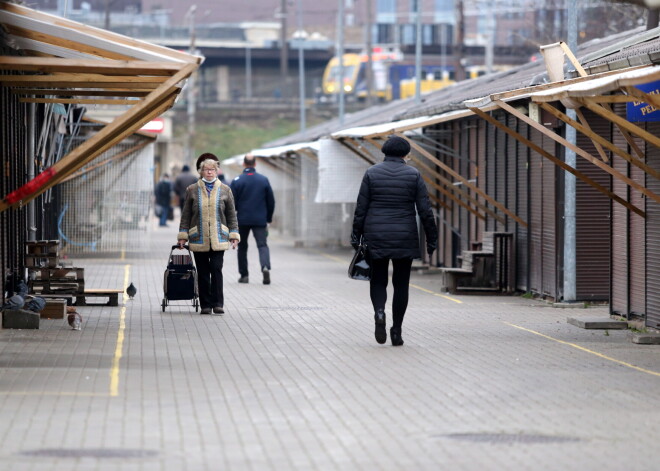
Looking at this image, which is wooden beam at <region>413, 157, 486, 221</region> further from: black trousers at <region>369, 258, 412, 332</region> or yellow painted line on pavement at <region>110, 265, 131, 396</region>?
black trousers at <region>369, 258, 412, 332</region>

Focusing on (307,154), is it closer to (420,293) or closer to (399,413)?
(420,293)

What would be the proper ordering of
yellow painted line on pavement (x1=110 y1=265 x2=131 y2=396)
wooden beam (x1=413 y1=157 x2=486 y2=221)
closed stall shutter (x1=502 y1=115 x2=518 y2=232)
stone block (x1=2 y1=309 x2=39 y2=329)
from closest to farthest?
1. yellow painted line on pavement (x1=110 y1=265 x2=131 y2=396)
2. stone block (x1=2 y1=309 x2=39 y2=329)
3. closed stall shutter (x1=502 y1=115 x2=518 y2=232)
4. wooden beam (x1=413 y1=157 x2=486 y2=221)

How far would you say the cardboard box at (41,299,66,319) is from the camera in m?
14.4

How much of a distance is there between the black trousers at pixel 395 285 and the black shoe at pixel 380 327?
0.08 metres

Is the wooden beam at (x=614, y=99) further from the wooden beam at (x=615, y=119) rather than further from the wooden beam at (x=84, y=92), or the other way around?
the wooden beam at (x=84, y=92)

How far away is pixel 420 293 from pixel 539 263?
1.70 metres

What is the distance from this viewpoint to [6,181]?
14328mm

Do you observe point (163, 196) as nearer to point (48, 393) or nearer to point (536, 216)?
point (536, 216)

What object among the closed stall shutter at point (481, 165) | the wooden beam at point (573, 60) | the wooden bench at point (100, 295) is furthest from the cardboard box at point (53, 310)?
the closed stall shutter at point (481, 165)

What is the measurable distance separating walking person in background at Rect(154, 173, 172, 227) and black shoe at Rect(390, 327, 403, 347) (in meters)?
30.8

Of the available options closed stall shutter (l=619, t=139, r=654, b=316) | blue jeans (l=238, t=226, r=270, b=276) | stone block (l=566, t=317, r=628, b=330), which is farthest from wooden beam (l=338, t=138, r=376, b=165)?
stone block (l=566, t=317, r=628, b=330)

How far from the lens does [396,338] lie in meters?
12.3

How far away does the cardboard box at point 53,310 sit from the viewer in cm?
1443

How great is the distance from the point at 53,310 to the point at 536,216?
262 inches
